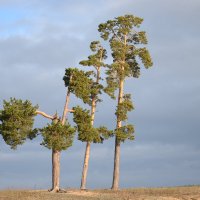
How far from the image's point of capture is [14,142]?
158 feet

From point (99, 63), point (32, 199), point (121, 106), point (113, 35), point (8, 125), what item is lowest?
point (32, 199)

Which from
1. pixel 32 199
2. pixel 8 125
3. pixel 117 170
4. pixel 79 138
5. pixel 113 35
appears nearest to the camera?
pixel 32 199

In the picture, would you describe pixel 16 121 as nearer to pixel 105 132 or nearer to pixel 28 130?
pixel 28 130

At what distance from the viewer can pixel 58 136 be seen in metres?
47.2

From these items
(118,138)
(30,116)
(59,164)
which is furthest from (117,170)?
(30,116)

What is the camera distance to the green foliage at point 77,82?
1992 inches

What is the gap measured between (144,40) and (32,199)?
1041 inches

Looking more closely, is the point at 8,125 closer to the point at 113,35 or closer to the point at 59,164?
the point at 59,164

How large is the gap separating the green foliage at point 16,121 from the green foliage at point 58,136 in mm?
1682

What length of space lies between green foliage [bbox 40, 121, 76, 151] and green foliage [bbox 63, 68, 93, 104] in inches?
181

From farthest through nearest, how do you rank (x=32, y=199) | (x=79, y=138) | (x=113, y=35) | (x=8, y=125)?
(x=113, y=35) → (x=79, y=138) → (x=8, y=125) → (x=32, y=199)

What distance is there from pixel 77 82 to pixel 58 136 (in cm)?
602

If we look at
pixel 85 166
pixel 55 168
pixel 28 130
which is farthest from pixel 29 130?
pixel 85 166

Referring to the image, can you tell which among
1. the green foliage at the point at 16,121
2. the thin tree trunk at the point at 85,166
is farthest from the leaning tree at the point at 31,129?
the thin tree trunk at the point at 85,166
